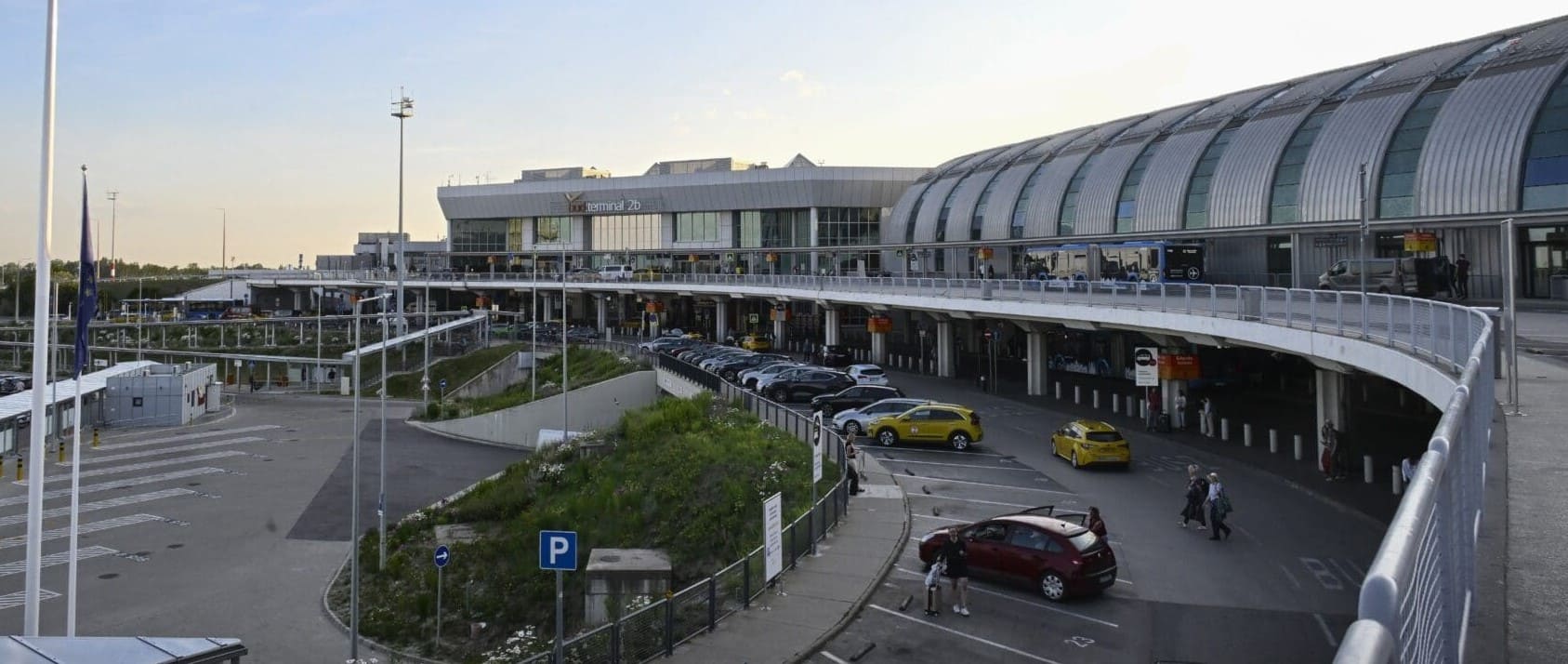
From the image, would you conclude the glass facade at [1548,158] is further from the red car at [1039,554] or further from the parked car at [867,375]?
the red car at [1039,554]

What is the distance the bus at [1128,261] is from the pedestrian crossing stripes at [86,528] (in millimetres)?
36474

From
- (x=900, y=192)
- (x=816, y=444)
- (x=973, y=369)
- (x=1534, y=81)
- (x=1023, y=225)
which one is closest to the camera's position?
(x=816, y=444)

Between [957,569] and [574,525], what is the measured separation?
47.6ft

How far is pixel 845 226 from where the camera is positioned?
95.3 metres

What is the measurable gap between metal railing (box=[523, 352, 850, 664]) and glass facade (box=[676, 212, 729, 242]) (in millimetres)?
76563

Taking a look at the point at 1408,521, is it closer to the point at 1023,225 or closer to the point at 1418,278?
the point at 1418,278

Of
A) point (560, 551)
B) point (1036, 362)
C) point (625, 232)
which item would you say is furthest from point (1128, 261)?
point (625, 232)

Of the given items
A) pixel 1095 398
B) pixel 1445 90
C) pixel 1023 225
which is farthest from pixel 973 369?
pixel 1445 90

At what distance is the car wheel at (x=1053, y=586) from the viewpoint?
18.4m

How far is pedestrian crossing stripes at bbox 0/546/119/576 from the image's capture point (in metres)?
27.3

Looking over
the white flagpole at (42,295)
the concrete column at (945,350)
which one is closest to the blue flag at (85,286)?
the white flagpole at (42,295)

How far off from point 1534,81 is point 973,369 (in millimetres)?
29174

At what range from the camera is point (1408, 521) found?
9.58 feet

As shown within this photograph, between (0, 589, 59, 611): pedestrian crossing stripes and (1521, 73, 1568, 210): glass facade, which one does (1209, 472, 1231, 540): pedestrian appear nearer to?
(1521, 73, 1568, 210): glass facade
